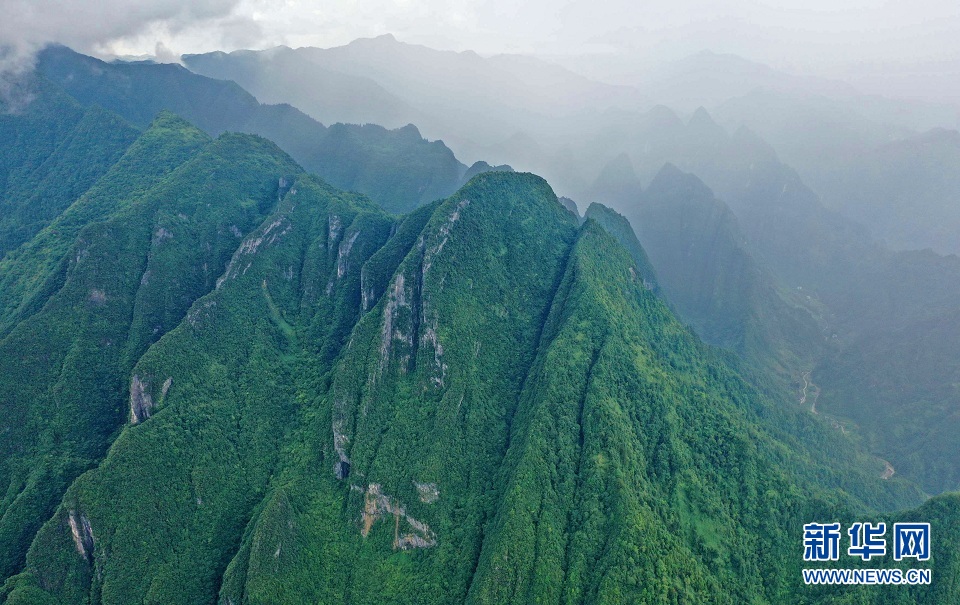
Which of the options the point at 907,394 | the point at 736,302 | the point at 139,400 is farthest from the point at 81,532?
the point at 736,302


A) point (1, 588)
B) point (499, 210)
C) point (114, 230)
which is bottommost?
point (1, 588)

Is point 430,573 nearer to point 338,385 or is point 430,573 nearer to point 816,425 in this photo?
point 338,385

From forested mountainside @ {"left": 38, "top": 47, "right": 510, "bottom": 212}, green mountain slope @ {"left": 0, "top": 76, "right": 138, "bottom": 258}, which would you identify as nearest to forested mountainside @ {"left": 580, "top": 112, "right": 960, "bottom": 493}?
forested mountainside @ {"left": 38, "top": 47, "right": 510, "bottom": 212}

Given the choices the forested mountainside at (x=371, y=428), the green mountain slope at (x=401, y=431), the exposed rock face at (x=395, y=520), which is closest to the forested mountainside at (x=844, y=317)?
the forested mountainside at (x=371, y=428)

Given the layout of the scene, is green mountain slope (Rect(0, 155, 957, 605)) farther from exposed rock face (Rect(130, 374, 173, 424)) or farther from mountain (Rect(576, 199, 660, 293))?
mountain (Rect(576, 199, 660, 293))

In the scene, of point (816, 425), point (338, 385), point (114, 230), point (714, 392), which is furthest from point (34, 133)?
point (816, 425)

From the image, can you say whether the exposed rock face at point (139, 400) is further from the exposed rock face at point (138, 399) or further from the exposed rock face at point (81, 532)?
the exposed rock face at point (81, 532)

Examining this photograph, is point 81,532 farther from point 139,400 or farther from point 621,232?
point 621,232
